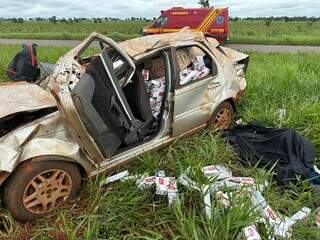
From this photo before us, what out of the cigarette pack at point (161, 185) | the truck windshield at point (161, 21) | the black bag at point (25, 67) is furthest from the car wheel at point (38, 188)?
the truck windshield at point (161, 21)

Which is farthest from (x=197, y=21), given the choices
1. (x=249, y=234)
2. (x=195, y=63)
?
(x=249, y=234)

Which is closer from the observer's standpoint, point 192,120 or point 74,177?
point 74,177

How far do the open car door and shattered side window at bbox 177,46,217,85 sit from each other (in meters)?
1.43

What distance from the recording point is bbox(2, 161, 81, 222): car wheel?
135 inches

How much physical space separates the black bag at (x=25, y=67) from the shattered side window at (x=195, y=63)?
9.46 feet

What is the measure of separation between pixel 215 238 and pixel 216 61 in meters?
2.90

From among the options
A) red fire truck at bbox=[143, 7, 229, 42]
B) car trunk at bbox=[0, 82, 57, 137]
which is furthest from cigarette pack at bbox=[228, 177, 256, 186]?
red fire truck at bbox=[143, 7, 229, 42]

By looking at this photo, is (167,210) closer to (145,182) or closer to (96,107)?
(145,182)

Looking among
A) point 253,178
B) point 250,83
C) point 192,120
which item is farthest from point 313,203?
point 250,83

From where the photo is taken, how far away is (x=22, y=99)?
4121mm

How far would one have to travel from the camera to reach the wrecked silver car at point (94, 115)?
3529mm

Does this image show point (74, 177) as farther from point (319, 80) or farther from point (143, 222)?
point (319, 80)

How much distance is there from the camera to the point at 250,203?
11.6ft

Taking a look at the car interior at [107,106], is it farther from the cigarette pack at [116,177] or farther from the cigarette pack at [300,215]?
the cigarette pack at [300,215]
